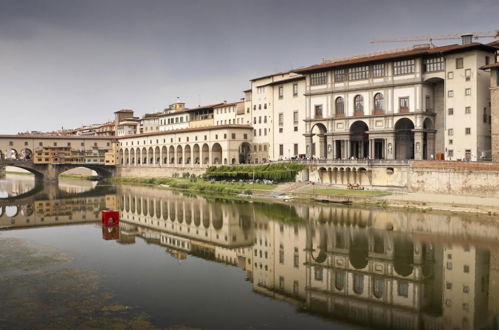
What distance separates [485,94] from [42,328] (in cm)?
4845

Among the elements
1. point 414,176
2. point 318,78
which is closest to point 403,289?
point 414,176

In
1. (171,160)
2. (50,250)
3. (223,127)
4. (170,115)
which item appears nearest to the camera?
(50,250)

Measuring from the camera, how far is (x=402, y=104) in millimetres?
56219

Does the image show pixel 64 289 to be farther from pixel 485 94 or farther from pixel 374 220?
pixel 485 94

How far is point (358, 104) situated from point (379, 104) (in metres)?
2.82

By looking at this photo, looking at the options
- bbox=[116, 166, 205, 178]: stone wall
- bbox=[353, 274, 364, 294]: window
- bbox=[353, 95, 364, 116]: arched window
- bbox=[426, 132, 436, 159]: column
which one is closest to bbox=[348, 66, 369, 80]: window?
bbox=[353, 95, 364, 116]: arched window

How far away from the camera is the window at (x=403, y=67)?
55.0 metres

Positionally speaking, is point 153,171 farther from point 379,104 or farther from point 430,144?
point 430,144

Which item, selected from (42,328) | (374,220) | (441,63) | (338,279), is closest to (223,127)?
(441,63)

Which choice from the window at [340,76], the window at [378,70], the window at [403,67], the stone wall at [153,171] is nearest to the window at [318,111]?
the window at [340,76]

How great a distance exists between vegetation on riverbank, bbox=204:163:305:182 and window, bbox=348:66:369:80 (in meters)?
12.9

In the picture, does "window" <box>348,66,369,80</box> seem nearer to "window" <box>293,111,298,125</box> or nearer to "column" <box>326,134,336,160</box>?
"column" <box>326,134,336,160</box>

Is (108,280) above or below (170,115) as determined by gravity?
below

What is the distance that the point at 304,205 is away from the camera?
168 feet
